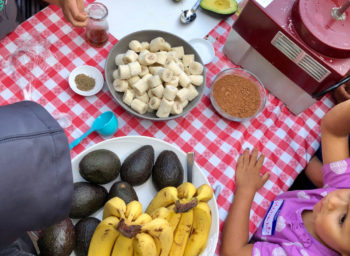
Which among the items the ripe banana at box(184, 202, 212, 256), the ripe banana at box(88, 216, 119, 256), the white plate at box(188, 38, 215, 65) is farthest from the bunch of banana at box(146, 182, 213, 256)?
the white plate at box(188, 38, 215, 65)

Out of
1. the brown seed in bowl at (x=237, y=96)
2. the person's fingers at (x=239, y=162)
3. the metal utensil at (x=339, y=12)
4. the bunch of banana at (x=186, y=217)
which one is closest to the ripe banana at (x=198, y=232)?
the bunch of banana at (x=186, y=217)

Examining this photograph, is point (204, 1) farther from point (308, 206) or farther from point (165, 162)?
point (308, 206)

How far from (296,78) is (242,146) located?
32 centimetres

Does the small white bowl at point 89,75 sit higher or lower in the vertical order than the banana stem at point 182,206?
lower

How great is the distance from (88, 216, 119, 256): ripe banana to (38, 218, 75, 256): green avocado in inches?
3.0

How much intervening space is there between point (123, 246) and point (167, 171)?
26 centimetres

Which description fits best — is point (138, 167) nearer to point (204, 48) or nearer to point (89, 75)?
point (89, 75)

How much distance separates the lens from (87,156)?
2.85ft

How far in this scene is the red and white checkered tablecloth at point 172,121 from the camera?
105 cm

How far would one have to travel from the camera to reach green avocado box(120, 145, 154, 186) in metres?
0.88

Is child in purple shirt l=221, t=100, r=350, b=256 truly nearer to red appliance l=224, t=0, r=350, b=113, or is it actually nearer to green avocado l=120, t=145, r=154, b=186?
red appliance l=224, t=0, r=350, b=113

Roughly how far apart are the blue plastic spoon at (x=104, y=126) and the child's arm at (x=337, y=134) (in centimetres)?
76

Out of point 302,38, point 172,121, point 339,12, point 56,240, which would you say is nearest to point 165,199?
point 56,240

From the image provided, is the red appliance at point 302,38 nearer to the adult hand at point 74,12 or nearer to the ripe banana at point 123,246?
the adult hand at point 74,12
